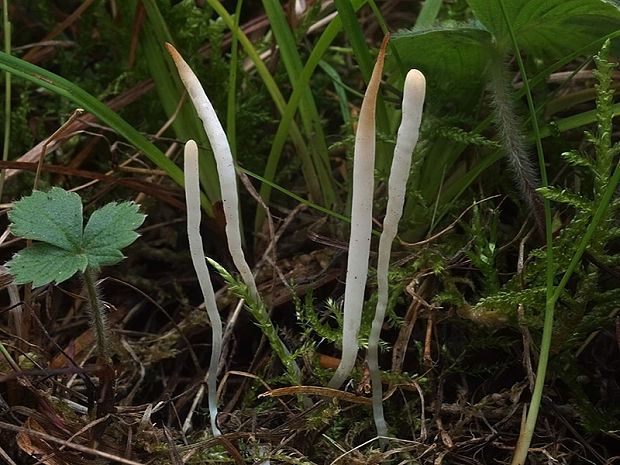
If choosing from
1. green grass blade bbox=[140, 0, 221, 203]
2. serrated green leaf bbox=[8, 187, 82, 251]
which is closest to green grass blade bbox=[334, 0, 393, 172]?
green grass blade bbox=[140, 0, 221, 203]

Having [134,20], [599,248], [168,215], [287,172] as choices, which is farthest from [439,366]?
[134,20]

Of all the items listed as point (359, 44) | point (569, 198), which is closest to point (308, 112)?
point (359, 44)

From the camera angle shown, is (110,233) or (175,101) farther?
(175,101)

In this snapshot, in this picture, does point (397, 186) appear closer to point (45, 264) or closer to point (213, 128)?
point (213, 128)

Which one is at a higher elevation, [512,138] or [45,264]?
[45,264]

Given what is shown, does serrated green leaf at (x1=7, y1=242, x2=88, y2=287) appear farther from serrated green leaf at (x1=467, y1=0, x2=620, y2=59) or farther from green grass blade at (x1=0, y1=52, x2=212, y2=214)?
serrated green leaf at (x1=467, y1=0, x2=620, y2=59)

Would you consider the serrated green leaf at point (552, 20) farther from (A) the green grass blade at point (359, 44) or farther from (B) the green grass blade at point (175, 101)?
(B) the green grass blade at point (175, 101)

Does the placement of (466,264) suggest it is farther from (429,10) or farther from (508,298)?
(429,10)
